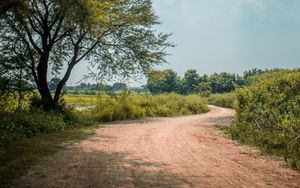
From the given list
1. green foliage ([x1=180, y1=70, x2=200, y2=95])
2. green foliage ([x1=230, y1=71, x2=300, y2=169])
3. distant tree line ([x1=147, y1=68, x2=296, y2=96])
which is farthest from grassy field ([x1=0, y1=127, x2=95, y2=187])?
green foliage ([x1=180, y1=70, x2=200, y2=95])

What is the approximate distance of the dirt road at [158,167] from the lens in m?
7.72

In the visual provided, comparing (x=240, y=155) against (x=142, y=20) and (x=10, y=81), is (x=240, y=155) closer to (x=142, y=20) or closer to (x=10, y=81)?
(x=10, y=81)

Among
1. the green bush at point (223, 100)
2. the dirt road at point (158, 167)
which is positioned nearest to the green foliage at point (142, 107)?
the dirt road at point (158, 167)

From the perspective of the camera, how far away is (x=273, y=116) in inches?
537

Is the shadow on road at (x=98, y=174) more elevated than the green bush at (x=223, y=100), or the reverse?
the green bush at (x=223, y=100)

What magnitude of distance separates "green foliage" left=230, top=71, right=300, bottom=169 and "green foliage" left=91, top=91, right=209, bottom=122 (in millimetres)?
10865

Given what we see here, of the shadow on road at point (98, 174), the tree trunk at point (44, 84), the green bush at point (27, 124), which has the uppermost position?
the tree trunk at point (44, 84)

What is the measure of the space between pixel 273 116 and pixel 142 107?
18.2 meters

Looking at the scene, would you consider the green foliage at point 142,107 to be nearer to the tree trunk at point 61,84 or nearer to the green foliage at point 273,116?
the tree trunk at point 61,84

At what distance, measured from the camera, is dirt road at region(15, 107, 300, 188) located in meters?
7.72

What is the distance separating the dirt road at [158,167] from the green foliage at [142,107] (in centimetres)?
1214

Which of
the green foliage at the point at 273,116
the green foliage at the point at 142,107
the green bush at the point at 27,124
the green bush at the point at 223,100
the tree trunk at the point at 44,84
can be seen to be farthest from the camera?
the green bush at the point at 223,100

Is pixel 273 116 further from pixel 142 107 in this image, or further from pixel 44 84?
pixel 142 107

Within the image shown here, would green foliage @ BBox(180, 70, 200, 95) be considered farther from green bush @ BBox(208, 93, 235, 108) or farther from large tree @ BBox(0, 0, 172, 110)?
large tree @ BBox(0, 0, 172, 110)
